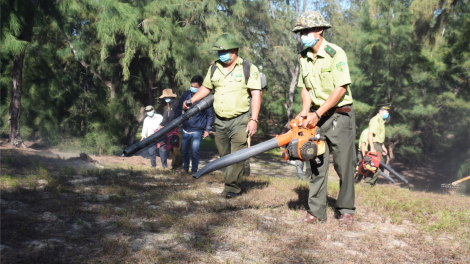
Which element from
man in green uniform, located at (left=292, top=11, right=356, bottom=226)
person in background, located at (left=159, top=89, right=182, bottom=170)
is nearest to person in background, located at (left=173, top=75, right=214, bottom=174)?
person in background, located at (left=159, top=89, right=182, bottom=170)

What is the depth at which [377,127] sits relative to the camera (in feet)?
28.4

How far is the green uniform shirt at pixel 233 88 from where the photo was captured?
196 inches

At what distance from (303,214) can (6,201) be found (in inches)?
122

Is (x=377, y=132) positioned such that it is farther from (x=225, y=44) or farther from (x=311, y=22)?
(x=311, y=22)

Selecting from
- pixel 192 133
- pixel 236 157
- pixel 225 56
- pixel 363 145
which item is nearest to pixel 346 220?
pixel 236 157

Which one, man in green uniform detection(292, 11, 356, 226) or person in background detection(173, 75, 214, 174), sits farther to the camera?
person in background detection(173, 75, 214, 174)

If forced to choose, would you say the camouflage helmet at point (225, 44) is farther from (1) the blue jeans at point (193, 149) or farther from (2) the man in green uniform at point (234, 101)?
(1) the blue jeans at point (193, 149)

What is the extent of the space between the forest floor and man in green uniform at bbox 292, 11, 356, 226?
269mm

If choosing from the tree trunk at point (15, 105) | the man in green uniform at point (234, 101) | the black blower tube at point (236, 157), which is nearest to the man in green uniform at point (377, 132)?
the man in green uniform at point (234, 101)

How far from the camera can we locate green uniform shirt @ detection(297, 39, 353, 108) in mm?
3864

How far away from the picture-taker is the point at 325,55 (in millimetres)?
3990

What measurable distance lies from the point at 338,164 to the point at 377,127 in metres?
5.06

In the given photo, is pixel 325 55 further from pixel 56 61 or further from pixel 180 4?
pixel 56 61

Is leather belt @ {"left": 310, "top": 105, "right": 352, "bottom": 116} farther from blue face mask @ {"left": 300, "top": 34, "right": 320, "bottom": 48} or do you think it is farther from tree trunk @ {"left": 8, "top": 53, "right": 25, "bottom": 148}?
tree trunk @ {"left": 8, "top": 53, "right": 25, "bottom": 148}
